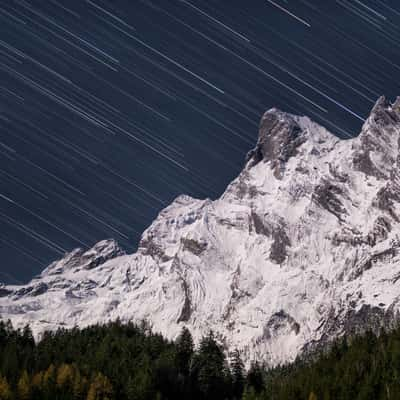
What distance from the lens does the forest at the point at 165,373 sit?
3927 inches

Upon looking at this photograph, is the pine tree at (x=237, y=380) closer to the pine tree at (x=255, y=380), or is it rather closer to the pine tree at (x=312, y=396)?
the pine tree at (x=255, y=380)

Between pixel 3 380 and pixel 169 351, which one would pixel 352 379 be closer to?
pixel 169 351

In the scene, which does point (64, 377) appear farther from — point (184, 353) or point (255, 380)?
point (255, 380)

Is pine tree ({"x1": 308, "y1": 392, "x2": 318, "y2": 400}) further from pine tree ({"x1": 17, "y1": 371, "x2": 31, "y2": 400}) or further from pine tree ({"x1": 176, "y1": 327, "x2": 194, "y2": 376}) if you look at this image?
pine tree ({"x1": 17, "y1": 371, "x2": 31, "y2": 400})

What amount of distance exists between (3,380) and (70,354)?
2546 cm

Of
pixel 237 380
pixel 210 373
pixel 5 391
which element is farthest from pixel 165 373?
pixel 5 391

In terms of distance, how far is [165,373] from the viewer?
113 metres

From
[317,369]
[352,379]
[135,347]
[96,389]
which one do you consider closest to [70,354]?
[135,347]

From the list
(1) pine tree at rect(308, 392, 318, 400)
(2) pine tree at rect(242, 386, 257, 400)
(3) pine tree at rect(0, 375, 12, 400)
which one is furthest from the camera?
(2) pine tree at rect(242, 386, 257, 400)

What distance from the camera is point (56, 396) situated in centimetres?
9981

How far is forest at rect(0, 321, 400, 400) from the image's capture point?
327 ft

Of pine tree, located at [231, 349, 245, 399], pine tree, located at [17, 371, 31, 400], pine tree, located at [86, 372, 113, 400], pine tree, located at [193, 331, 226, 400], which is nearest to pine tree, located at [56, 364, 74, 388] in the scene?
pine tree, located at [86, 372, 113, 400]

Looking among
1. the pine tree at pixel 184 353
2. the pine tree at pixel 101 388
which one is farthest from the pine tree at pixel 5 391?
the pine tree at pixel 184 353

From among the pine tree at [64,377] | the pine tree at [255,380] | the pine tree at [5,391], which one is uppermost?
the pine tree at [255,380]
